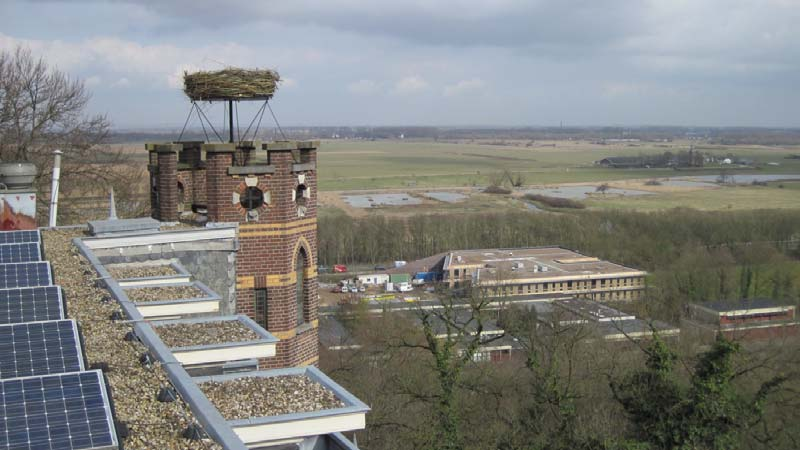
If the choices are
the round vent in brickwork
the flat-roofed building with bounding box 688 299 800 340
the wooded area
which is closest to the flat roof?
the wooded area

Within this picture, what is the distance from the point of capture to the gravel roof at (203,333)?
8102mm

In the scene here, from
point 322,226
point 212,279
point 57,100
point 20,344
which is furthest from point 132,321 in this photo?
point 322,226

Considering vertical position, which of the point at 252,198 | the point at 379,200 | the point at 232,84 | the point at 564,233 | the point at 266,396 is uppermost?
the point at 232,84

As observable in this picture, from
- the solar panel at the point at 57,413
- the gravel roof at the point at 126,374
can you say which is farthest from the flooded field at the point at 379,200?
the solar panel at the point at 57,413

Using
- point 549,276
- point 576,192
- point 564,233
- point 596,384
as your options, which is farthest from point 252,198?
point 576,192

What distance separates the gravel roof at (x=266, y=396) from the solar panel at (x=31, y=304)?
1.83 metres

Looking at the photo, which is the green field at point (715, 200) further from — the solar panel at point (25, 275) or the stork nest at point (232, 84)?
the solar panel at point (25, 275)

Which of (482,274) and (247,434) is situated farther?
(482,274)

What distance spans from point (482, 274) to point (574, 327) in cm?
3484

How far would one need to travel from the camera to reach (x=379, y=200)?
11581 centimetres

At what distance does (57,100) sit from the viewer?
90.4ft

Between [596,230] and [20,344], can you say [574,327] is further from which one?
[596,230]

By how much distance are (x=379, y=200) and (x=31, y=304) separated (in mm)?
108017

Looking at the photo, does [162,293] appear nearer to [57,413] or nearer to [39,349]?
[39,349]
